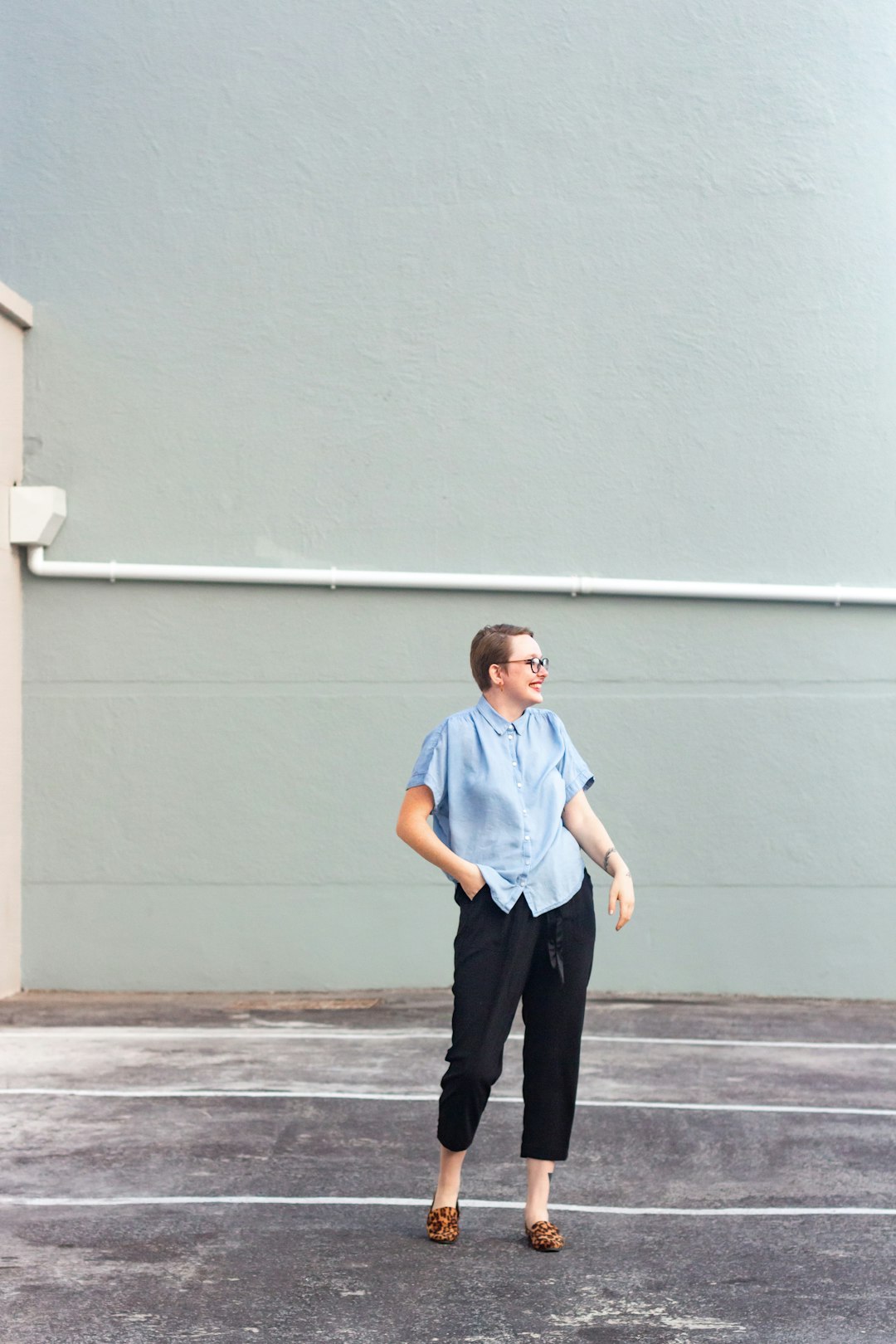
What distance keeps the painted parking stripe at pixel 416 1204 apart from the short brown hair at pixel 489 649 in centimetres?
170

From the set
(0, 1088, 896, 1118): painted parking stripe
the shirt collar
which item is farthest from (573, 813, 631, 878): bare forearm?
(0, 1088, 896, 1118): painted parking stripe

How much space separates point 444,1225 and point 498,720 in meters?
1.49

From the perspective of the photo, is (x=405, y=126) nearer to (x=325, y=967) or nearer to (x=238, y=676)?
(x=238, y=676)

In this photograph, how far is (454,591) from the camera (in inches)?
319

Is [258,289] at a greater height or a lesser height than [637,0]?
lesser

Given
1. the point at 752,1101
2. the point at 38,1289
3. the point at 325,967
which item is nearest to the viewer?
the point at 38,1289

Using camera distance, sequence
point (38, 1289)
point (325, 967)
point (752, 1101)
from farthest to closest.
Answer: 1. point (325, 967)
2. point (752, 1101)
3. point (38, 1289)

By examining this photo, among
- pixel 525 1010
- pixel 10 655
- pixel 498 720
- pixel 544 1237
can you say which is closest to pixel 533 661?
pixel 498 720

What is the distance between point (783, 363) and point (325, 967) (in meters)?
4.71

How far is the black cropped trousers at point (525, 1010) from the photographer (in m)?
3.72

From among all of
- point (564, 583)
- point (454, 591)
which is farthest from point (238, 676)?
point (564, 583)

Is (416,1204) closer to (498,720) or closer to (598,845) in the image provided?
(598,845)

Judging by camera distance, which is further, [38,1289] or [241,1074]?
[241,1074]

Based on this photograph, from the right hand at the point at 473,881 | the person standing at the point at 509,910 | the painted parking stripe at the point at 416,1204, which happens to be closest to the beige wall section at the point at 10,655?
the painted parking stripe at the point at 416,1204
